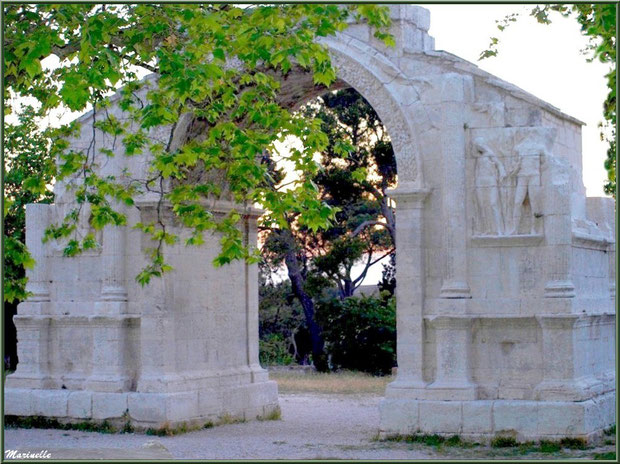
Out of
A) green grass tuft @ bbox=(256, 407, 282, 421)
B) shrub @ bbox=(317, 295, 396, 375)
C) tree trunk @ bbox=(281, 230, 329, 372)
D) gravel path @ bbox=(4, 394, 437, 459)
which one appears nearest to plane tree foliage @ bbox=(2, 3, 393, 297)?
gravel path @ bbox=(4, 394, 437, 459)

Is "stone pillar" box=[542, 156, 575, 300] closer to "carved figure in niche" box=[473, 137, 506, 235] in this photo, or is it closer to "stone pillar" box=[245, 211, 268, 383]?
"carved figure in niche" box=[473, 137, 506, 235]

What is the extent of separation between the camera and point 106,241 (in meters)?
15.2

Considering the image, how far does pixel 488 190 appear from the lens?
13172mm

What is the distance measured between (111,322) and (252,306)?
261 centimetres

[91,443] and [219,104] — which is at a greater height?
[219,104]

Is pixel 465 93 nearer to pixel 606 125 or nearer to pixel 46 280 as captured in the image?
pixel 606 125

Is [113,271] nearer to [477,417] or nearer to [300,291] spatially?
[477,417]

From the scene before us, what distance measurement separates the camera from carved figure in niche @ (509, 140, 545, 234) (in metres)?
13.0

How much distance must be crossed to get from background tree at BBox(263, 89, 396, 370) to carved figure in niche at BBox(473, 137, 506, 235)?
12.8 meters

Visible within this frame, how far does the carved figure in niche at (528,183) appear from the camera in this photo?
1297 cm

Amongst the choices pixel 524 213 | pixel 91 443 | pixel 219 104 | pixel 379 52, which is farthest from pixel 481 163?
pixel 91 443

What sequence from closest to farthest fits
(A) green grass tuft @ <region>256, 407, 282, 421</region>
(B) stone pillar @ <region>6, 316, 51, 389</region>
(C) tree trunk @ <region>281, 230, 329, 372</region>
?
(B) stone pillar @ <region>6, 316, 51, 389</region> → (A) green grass tuft @ <region>256, 407, 282, 421</region> → (C) tree trunk @ <region>281, 230, 329, 372</region>

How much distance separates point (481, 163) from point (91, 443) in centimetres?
605

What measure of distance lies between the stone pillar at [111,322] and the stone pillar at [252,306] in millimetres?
2300
